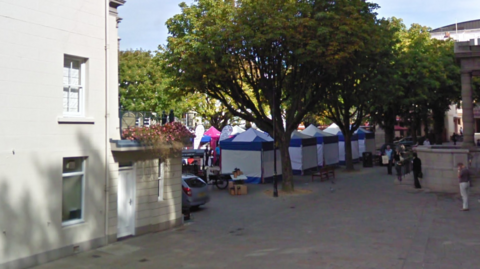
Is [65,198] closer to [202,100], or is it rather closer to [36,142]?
[36,142]

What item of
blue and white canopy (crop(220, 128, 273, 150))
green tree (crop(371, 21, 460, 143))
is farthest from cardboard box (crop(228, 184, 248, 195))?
green tree (crop(371, 21, 460, 143))

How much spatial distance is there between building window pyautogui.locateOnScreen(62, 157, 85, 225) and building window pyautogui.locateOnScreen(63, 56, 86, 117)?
127 cm

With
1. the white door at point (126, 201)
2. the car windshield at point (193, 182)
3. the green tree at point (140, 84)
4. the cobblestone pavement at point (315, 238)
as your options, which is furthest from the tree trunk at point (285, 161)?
the green tree at point (140, 84)

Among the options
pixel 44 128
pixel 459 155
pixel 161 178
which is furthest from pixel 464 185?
pixel 44 128

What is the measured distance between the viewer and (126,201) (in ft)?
40.7

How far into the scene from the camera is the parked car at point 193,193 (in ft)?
54.1

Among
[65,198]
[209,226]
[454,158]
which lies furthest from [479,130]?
[65,198]

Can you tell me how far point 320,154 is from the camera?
3300cm

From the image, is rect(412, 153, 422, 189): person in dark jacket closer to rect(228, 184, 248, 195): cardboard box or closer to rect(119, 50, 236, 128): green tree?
rect(228, 184, 248, 195): cardboard box

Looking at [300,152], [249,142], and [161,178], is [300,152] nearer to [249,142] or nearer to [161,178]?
[249,142]

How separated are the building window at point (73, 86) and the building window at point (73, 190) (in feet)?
4.16

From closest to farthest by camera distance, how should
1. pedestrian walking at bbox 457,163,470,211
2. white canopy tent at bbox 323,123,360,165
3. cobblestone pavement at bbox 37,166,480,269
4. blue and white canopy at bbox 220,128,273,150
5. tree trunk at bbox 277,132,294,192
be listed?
cobblestone pavement at bbox 37,166,480,269
pedestrian walking at bbox 457,163,470,211
tree trunk at bbox 277,132,294,192
blue and white canopy at bbox 220,128,273,150
white canopy tent at bbox 323,123,360,165

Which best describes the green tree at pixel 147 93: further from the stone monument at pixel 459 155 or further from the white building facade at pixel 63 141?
the white building facade at pixel 63 141

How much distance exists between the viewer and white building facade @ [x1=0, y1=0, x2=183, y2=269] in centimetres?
927
